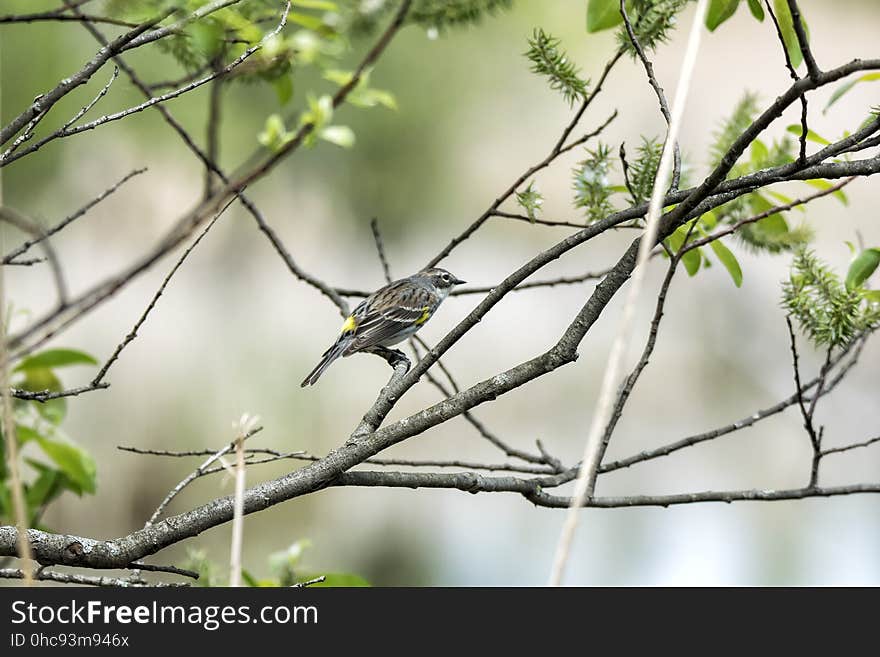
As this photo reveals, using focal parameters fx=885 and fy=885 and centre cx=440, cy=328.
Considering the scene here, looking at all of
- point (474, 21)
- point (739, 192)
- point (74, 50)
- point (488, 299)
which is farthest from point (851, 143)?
point (74, 50)

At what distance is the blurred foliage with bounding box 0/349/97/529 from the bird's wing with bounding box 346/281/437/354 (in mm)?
549

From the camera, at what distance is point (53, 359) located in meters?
1.21

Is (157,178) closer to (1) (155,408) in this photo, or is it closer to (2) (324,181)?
(2) (324,181)

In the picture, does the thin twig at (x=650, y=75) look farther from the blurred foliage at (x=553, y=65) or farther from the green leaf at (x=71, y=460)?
the green leaf at (x=71, y=460)

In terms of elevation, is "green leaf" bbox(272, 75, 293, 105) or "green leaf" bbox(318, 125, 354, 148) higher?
"green leaf" bbox(272, 75, 293, 105)

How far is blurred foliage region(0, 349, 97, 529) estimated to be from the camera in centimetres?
114

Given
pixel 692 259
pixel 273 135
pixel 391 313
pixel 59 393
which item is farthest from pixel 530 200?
pixel 391 313

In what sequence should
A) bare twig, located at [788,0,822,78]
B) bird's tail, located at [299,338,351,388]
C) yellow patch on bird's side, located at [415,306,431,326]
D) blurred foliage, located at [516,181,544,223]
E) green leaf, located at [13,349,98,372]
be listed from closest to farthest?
bare twig, located at [788,0,822,78] < blurred foliage, located at [516,181,544,223] < green leaf, located at [13,349,98,372] < bird's tail, located at [299,338,351,388] < yellow patch on bird's side, located at [415,306,431,326]

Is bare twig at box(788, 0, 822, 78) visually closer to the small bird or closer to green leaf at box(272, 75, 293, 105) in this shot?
green leaf at box(272, 75, 293, 105)

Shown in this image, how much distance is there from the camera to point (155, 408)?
3232 mm

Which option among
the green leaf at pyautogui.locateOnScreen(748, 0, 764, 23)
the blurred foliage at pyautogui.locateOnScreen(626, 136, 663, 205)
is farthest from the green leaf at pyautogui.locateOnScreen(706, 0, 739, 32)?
the blurred foliage at pyautogui.locateOnScreen(626, 136, 663, 205)

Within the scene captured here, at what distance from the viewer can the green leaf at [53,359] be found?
120 centimetres

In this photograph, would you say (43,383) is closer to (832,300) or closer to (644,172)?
(644,172)

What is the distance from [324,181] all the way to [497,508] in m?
1.38
